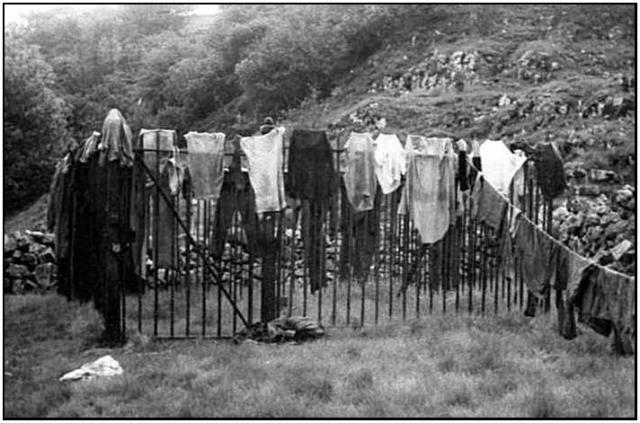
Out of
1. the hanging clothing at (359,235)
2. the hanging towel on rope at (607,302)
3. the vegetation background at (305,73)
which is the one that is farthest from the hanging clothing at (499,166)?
the vegetation background at (305,73)

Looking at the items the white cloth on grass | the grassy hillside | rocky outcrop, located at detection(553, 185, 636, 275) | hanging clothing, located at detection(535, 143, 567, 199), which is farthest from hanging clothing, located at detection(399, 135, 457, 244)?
the grassy hillside

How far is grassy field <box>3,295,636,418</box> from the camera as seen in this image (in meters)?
5.58

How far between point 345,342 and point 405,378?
1481 mm

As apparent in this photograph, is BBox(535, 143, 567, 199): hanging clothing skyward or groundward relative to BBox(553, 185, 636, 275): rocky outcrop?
skyward

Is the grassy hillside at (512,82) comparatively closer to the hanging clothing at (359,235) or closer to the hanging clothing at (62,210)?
the hanging clothing at (359,235)

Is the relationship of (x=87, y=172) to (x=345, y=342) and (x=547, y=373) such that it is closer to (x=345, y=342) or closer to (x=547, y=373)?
(x=345, y=342)

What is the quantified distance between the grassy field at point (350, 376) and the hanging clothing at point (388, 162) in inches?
64.6

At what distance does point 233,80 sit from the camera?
119 ft

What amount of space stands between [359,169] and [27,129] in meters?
17.5

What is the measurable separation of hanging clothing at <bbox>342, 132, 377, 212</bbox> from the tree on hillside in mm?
16080

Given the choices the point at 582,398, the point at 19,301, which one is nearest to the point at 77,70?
the point at 19,301

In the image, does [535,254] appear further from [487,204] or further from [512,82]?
[512,82]

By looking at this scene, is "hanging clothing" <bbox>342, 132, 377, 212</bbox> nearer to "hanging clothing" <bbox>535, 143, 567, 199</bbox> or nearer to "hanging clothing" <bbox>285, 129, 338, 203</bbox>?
"hanging clothing" <bbox>285, 129, 338, 203</bbox>

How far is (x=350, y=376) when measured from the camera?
6.32 metres
